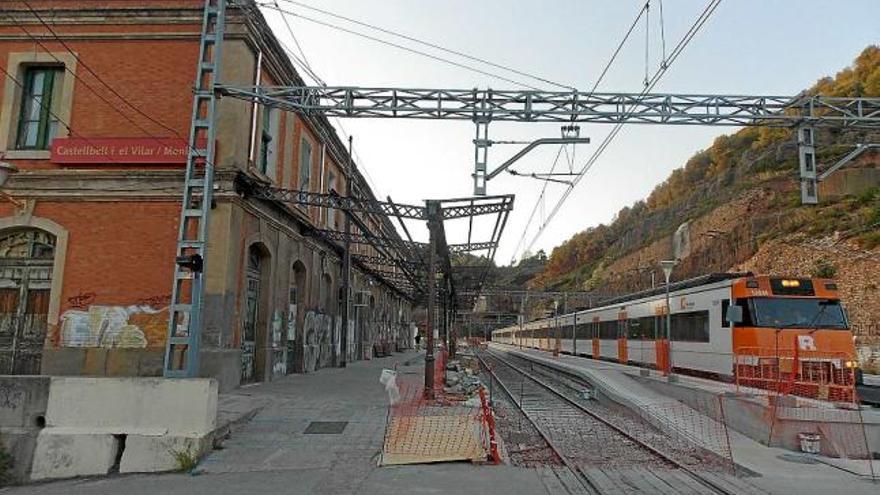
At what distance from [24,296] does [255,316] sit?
218 inches

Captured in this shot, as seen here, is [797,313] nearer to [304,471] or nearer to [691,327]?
[691,327]

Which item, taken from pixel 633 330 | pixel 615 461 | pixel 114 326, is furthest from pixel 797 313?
pixel 114 326

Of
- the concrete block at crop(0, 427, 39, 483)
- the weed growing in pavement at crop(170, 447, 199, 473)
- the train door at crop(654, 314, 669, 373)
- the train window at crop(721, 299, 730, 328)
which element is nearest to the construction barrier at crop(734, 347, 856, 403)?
the train window at crop(721, 299, 730, 328)

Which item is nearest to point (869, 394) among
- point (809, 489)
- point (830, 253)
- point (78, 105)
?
point (809, 489)

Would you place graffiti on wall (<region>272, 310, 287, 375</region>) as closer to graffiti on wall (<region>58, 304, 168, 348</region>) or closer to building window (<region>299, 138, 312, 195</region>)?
graffiti on wall (<region>58, 304, 168, 348</region>)

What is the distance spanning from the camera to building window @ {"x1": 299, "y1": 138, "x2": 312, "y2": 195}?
72.4 ft

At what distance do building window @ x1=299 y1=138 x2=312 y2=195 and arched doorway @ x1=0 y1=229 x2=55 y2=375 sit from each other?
7.83m

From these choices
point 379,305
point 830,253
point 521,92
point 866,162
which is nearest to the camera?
point 521,92

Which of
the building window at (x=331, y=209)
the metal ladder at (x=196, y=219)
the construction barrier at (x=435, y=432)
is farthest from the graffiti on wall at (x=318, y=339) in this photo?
the construction barrier at (x=435, y=432)

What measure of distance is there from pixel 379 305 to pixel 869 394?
2915 centimetres

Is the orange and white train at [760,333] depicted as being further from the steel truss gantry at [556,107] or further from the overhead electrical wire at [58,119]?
the overhead electrical wire at [58,119]

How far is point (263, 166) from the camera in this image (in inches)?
732

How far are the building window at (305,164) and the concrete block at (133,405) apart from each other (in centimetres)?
1308

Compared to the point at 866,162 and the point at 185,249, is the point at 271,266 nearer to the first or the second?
the point at 185,249
